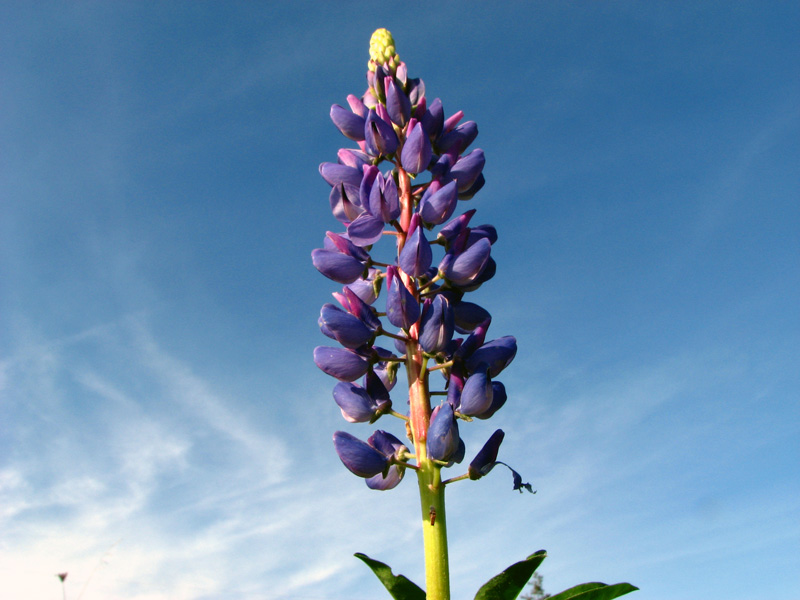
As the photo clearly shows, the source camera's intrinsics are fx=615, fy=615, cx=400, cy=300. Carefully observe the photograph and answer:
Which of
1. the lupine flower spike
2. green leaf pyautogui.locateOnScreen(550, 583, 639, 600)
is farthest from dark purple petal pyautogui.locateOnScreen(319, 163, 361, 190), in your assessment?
green leaf pyautogui.locateOnScreen(550, 583, 639, 600)

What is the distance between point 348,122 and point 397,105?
0.43m

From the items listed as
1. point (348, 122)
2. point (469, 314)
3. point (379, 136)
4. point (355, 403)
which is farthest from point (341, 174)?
point (355, 403)

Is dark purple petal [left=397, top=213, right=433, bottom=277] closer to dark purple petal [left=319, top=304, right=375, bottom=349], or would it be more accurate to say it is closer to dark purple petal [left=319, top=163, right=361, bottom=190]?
dark purple petal [left=319, top=304, right=375, bottom=349]

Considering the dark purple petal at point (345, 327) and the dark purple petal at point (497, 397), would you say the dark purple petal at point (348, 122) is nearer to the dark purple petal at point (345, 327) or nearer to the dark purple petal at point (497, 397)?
the dark purple petal at point (345, 327)

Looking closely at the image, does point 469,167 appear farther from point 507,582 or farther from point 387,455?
point 507,582

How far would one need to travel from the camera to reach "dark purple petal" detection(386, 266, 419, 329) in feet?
12.0

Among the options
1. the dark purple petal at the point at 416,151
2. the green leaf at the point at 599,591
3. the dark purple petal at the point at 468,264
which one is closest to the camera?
the green leaf at the point at 599,591

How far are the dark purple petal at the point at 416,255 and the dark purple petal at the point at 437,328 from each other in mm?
228

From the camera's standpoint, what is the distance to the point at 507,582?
2975 mm

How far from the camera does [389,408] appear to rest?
383 centimetres

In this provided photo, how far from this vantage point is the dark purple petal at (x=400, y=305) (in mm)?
3648

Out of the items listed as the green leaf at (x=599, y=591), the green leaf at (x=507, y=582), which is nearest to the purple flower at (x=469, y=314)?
the green leaf at (x=507, y=582)

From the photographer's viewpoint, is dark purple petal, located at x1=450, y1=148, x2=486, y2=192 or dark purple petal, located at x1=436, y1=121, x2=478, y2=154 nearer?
dark purple petal, located at x1=450, y1=148, x2=486, y2=192

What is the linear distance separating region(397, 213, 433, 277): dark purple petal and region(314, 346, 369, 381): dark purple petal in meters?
0.63
